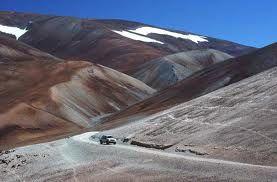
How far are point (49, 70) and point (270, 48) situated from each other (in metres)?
67.0

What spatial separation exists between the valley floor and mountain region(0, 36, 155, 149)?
43.4 meters

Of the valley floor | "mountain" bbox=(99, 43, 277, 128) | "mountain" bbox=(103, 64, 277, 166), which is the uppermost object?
"mountain" bbox=(99, 43, 277, 128)

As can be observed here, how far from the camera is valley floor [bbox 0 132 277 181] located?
3294cm

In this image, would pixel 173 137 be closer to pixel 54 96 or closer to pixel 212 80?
pixel 212 80

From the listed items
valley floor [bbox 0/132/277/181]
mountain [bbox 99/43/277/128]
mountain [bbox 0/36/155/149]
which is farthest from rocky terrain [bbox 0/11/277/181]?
mountain [bbox 0/36/155/149]

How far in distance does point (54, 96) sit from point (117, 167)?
3659 inches

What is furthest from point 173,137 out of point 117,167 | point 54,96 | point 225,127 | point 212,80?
point 54,96

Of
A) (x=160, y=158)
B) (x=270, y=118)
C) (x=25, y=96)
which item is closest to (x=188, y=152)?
(x=160, y=158)

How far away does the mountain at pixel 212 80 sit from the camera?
111312 mm

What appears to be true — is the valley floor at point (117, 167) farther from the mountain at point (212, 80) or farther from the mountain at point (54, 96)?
the mountain at point (212, 80)

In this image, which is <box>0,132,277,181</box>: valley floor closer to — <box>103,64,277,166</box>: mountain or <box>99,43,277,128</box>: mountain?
<box>103,64,277,166</box>: mountain

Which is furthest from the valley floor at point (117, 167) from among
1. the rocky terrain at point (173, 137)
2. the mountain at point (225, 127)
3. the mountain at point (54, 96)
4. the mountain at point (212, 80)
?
the mountain at point (212, 80)

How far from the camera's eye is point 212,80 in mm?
119312

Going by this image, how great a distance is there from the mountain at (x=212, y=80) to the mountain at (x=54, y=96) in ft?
42.5
